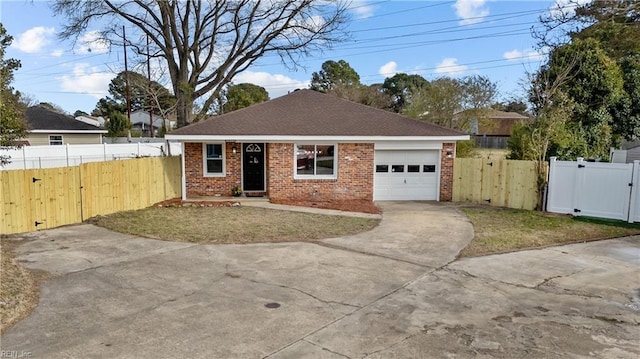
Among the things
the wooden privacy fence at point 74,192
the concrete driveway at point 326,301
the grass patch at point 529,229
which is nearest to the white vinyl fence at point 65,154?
the wooden privacy fence at point 74,192

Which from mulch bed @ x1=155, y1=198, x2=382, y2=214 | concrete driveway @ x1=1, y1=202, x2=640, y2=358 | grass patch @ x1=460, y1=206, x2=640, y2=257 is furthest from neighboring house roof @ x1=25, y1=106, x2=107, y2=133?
grass patch @ x1=460, y1=206, x2=640, y2=257

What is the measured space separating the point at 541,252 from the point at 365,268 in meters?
4.05

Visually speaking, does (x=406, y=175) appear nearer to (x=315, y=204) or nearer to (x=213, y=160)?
(x=315, y=204)

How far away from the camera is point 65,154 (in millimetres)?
20391

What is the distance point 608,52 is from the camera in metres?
20.1

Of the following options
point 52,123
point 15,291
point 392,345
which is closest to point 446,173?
point 392,345

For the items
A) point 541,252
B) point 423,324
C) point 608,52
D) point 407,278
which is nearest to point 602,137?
point 608,52

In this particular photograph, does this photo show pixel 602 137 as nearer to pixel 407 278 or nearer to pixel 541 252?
pixel 541 252

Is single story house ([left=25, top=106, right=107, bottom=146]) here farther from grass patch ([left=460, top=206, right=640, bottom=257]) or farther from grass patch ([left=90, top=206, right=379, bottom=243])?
grass patch ([left=460, top=206, right=640, bottom=257])

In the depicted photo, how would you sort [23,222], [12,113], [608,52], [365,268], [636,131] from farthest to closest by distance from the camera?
1. [608,52]
2. [636,131]
3. [23,222]
4. [12,113]
5. [365,268]

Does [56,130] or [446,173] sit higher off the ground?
[56,130]

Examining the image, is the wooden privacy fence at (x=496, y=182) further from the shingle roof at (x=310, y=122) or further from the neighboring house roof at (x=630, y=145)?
the neighboring house roof at (x=630, y=145)

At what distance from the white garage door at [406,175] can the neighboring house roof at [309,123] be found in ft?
3.07

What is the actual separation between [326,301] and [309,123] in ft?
34.1
